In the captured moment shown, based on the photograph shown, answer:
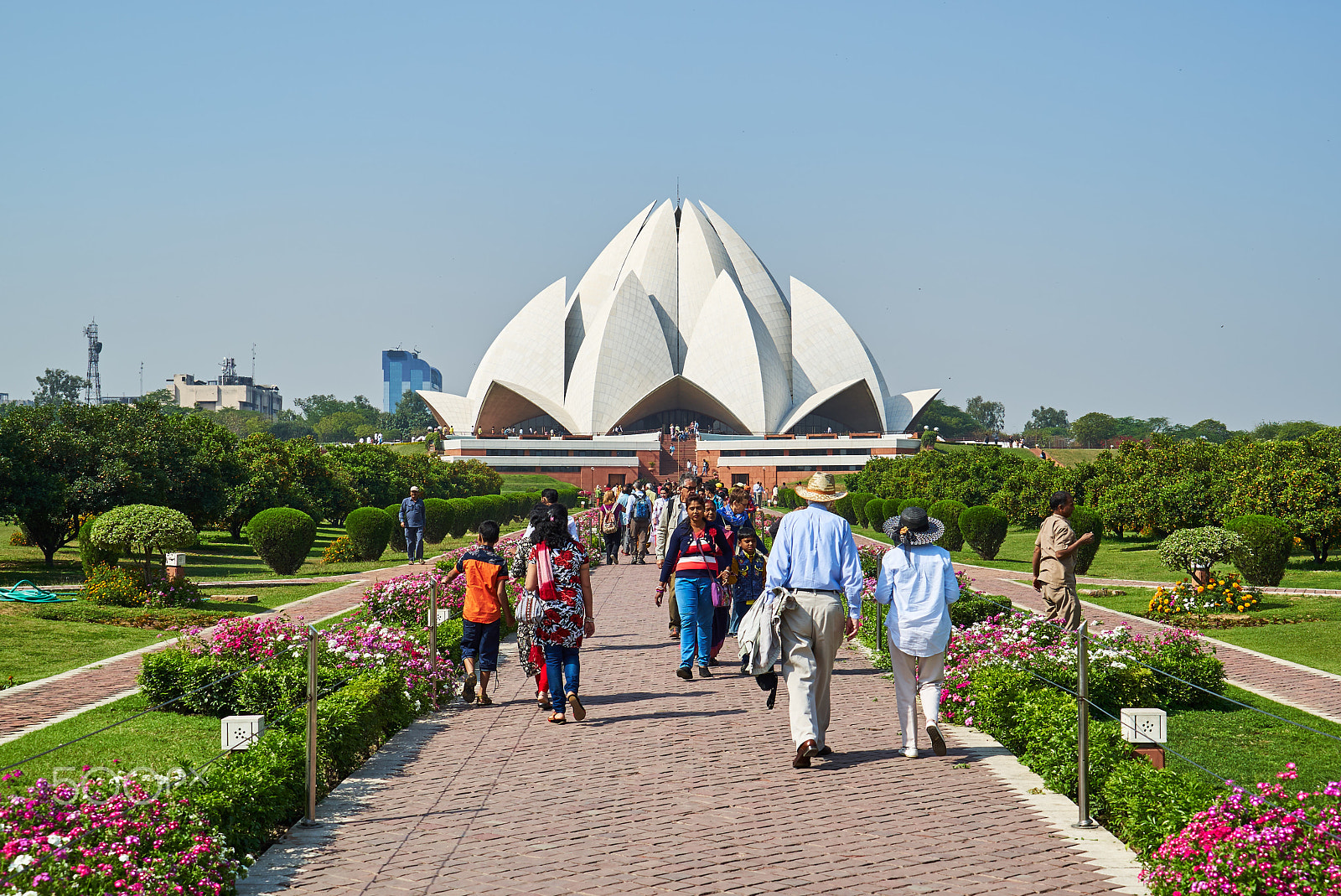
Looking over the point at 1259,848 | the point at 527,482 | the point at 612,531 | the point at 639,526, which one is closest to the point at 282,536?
the point at 612,531

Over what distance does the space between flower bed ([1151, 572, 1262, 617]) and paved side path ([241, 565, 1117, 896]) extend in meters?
5.69

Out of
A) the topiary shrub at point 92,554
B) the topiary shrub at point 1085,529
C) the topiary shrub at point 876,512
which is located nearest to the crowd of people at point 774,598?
the topiary shrub at point 92,554

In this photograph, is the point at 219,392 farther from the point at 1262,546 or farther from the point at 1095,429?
the point at 1262,546

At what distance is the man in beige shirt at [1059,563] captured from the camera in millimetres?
7621

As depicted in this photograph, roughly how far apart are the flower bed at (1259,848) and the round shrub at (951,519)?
17451 mm

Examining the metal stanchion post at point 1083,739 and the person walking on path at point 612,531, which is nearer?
the metal stanchion post at point 1083,739

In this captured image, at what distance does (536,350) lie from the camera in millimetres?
67750

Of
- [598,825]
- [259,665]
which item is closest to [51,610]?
[259,665]

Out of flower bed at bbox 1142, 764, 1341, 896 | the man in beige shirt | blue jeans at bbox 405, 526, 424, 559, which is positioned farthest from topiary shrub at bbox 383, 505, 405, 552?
flower bed at bbox 1142, 764, 1341, 896

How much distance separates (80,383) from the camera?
4653 inches

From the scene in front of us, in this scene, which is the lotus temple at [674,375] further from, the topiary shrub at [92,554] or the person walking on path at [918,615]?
the person walking on path at [918,615]

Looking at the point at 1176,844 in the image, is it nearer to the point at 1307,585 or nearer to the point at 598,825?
the point at 598,825

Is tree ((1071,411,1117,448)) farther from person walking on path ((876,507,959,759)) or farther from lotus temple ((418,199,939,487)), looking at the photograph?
person walking on path ((876,507,959,759))

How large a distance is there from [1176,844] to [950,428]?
329ft
